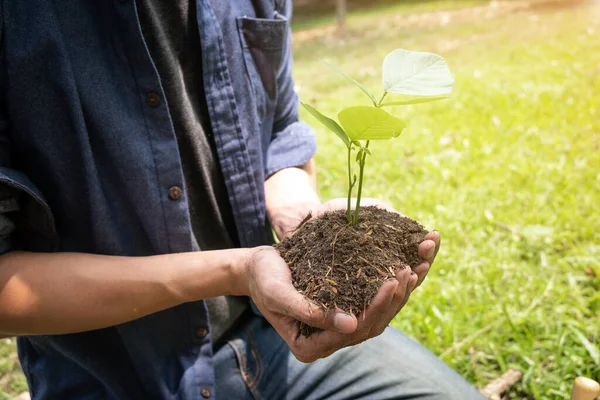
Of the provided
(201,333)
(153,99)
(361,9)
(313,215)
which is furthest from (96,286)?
(361,9)

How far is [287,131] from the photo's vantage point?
1640mm

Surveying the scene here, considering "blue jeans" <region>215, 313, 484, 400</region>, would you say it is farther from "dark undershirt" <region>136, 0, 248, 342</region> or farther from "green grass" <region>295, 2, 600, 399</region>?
"green grass" <region>295, 2, 600, 399</region>

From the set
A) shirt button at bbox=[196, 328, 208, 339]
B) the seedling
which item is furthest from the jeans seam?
the seedling

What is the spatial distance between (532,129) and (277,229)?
8.94 ft

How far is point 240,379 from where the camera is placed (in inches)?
53.7

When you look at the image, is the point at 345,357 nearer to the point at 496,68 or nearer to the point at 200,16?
the point at 200,16

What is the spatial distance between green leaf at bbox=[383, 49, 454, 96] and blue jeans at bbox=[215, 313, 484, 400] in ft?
2.46

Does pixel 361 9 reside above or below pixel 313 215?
below

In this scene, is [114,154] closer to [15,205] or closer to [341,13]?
[15,205]

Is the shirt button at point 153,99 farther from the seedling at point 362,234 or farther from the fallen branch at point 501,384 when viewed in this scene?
the fallen branch at point 501,384

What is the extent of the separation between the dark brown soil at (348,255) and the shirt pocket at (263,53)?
43 centimetres

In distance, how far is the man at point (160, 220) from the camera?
107 centimetres

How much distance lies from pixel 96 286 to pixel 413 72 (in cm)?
78

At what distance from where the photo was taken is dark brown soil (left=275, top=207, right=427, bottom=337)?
104cm
